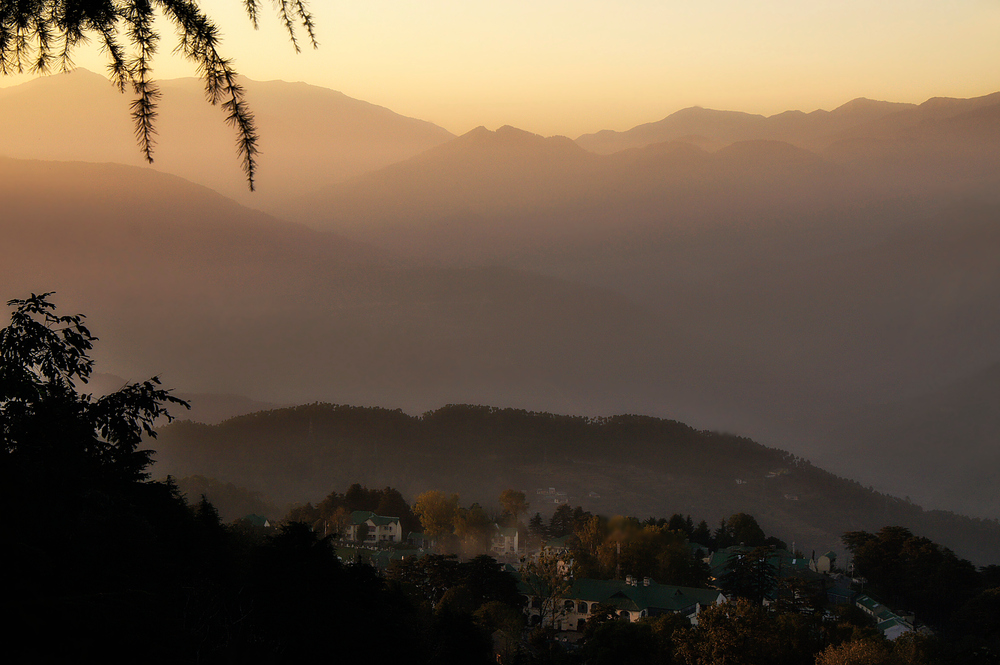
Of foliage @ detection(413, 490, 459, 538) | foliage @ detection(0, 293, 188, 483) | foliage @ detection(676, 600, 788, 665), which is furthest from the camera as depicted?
foliage @ detection(413, 490, 459, 538)

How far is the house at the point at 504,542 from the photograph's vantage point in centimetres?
7750

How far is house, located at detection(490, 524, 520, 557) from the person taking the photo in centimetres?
7750

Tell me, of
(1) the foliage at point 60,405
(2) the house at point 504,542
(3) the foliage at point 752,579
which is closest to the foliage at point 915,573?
(3) the foliage at point 752,579

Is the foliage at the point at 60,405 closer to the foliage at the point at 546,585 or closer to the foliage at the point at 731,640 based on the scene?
the foliage at the point at 731,640

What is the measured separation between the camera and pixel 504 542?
79.1 metres

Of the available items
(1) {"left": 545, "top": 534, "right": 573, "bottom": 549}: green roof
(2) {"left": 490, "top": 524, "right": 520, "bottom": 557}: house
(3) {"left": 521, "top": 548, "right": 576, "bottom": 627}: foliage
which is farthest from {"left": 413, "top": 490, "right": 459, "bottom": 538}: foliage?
(3) {"left": 521, "top": 548, "right": 576, "bottom": 627}: foliage

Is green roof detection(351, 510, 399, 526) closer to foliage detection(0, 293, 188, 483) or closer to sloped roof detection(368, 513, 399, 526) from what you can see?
sloped roof detection(368, 513, 399, 526)

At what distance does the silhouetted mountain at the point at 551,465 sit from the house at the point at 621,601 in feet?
253

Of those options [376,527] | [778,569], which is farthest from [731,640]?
[376,527]

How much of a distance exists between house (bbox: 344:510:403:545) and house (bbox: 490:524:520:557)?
379 inches

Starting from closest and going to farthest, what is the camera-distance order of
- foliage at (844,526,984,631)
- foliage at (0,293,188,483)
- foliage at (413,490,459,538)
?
foliage at (0,293,188,483), foliage at (844,526,984,631), foliage at (413,490,459,538)

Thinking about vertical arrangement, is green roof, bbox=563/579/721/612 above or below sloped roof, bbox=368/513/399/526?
below

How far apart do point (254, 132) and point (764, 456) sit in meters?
188

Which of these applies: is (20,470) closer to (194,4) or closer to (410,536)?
(194,4)
